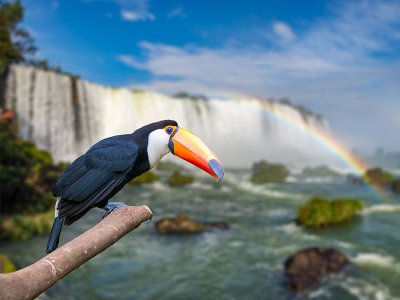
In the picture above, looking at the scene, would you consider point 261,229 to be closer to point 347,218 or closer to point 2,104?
point 347,218

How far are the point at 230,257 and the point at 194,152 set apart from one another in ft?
45.5

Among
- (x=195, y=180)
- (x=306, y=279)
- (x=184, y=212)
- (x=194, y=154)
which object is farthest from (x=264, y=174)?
(x=194, y=154)

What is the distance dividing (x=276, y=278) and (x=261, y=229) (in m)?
5.76

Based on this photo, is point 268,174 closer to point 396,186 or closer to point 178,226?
point 396,186

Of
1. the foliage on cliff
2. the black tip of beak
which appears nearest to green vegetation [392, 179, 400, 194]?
the foliage on cliff

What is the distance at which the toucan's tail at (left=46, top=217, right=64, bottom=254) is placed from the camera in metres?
1.44

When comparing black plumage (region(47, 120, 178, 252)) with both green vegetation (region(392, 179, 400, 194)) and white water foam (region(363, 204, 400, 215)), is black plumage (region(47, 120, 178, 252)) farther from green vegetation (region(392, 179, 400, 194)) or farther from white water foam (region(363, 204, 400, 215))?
green vegetation (region(392, 179, 400, 194))

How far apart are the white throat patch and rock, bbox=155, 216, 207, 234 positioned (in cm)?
1579

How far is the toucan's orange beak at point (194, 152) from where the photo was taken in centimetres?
151

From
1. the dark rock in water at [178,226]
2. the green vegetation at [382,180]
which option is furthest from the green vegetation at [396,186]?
the dark rock in water at [178,226]

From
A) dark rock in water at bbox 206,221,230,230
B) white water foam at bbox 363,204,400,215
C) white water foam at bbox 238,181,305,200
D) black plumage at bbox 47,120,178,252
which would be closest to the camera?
black plumage at bbox 47,120,178,252

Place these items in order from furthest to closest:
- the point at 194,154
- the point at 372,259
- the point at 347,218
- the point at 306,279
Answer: the point at 347,218, the point at 372,259, the point at 306,279, the point at 194,154

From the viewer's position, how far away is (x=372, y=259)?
47.5 ft

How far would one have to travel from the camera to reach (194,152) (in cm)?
162
